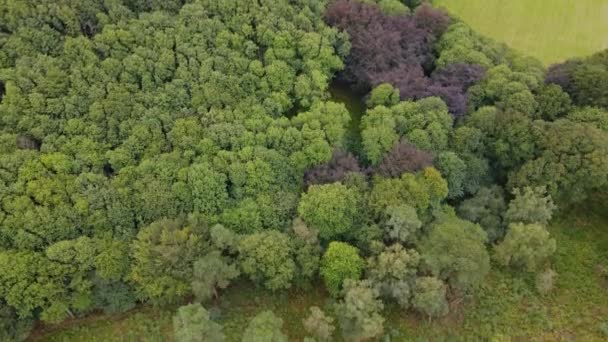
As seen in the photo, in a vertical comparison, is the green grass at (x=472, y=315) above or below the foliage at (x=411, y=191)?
below

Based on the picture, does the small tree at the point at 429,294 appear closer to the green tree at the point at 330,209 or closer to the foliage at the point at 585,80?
the green tree at the point at 330,209

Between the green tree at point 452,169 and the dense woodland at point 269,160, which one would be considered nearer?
the dense woodland at point 269,160

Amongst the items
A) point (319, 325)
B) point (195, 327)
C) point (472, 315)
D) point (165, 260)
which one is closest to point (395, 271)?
point (319, 325)

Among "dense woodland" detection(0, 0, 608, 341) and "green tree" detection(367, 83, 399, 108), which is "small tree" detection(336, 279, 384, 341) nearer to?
"dense woodland" detection(0, 0, 608, 341)

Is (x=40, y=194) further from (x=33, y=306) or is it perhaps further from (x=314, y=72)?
(x=314, y=72)

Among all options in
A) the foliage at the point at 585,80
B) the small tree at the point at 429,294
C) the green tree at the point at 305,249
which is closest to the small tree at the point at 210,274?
the green tree at the point at 305,249

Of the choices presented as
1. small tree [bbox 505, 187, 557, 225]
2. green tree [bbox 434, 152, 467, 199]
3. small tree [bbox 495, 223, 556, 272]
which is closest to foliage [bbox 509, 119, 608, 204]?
small tree [bbox 505, 187, 557, 225]

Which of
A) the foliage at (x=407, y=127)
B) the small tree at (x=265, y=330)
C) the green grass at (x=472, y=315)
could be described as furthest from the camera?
the foliage at (x=407, y=127)

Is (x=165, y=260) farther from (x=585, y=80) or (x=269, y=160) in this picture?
(x=585, y=80)
